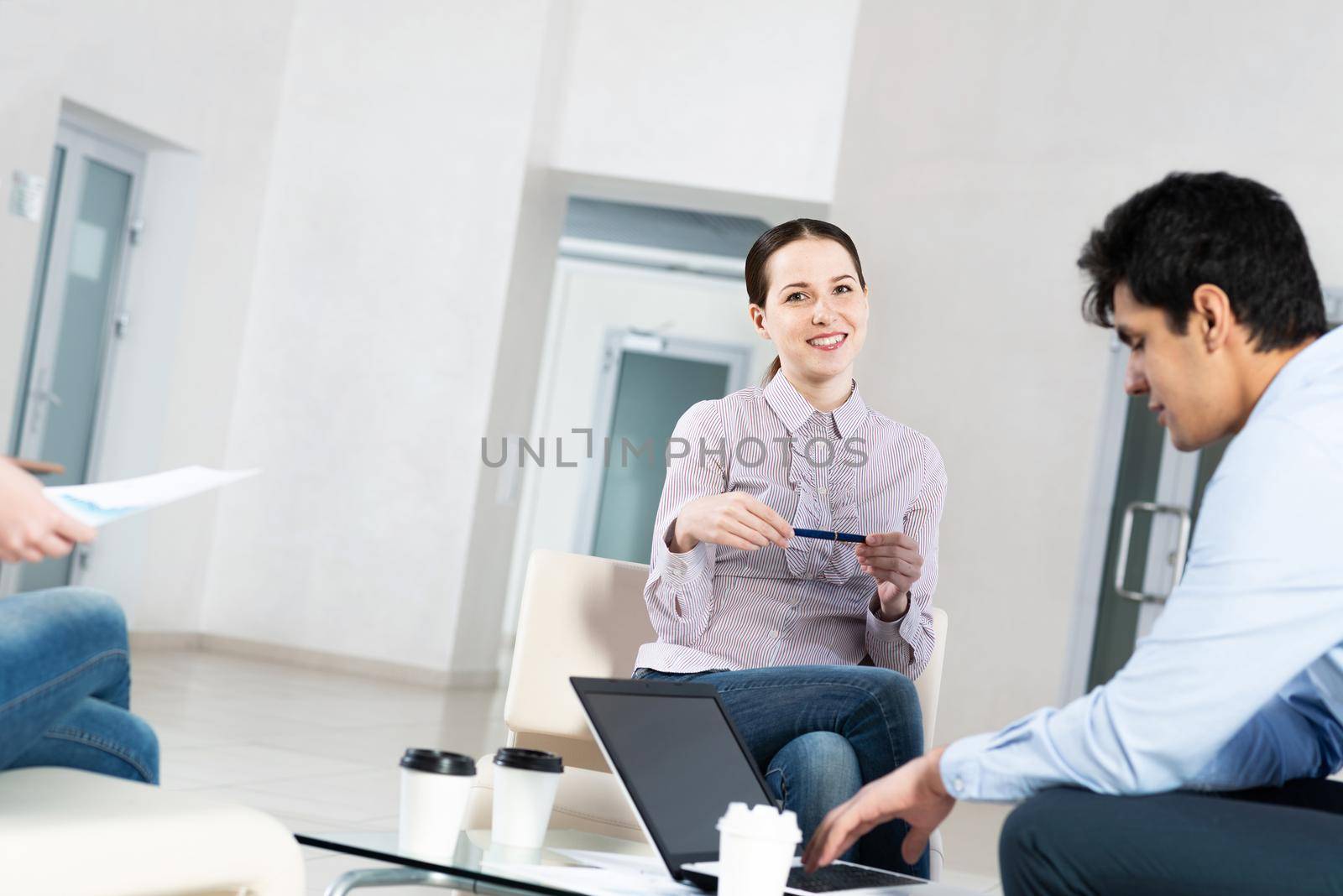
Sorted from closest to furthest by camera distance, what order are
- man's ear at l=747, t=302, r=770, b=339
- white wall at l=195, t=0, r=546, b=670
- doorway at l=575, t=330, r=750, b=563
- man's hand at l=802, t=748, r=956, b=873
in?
1. man's hand at l=802, t=748, r=956, b=873
2. man's ear at l=747, t=302, r=770, b=339
3. white wall at l=195, t=0, r=546, b=670
4. doorway at l=575, t=330, r=750, b=563

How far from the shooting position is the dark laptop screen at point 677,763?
1.46 m

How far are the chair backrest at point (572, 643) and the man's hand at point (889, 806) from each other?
914 mm

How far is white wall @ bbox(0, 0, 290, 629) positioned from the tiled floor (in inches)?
24.3

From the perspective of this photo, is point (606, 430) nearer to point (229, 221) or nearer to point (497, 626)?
point (497, 626)

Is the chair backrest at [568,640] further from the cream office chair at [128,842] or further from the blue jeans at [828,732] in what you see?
the cream office chair at [128,842]

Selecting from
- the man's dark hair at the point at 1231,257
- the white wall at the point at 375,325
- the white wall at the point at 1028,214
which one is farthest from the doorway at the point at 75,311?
the man's dark hair at the point at 1231,257

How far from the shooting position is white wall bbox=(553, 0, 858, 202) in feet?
21.1

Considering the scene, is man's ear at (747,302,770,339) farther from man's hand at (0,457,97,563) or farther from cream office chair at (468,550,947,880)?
man's hand at (0,457,97,563)

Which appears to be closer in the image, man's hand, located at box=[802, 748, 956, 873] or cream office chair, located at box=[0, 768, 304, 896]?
cream office chair, located at box=[0, 768, 304, 896]

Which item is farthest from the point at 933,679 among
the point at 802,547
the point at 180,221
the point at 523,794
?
the point at 180,221

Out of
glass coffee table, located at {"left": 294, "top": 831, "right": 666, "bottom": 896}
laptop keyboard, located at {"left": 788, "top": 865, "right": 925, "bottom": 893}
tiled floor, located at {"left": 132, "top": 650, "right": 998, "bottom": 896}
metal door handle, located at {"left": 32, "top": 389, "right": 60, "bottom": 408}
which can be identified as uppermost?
metal door handle, located at {"left": 32, "top": 389, "right": 60, "bottom": 408}

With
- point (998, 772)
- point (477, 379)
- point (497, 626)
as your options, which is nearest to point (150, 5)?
point (477, 379)

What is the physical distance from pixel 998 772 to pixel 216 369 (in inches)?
238

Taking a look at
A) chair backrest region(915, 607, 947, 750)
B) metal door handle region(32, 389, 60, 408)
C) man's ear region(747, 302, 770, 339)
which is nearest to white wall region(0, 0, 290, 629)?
metal door handle region(32, 389, 60, 408)
